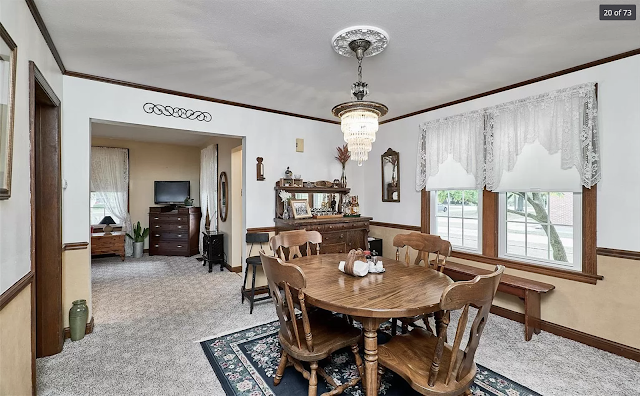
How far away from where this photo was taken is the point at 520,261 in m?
3.19

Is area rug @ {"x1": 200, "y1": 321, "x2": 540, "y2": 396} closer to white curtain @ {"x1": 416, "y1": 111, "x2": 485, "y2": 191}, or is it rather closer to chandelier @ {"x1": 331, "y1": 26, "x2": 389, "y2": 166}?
chandelier @ {"x1": 331, "y1": 26, "x2": 389, "y2": 166}

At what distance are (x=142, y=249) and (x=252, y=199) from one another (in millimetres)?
4047

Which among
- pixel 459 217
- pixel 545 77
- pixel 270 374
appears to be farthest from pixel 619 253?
pixel 270 374

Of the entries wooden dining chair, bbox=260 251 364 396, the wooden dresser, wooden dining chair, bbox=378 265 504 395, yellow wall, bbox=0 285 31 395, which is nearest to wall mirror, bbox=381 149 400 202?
wooden dining chair, bbox=260 251 364 396

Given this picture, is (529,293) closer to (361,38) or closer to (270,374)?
(270,374)

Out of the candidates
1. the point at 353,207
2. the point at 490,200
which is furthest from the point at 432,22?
the point at 353,207

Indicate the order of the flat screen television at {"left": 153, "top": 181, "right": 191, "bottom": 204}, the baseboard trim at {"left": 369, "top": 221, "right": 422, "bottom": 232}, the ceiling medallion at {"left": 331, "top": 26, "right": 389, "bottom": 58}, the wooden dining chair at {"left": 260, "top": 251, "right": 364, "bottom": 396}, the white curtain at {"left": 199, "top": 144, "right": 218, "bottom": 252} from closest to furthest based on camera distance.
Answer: the wooden dining chair at {"left": 260, "top": 251, "right": 364, "bottom": 396}
the ceiling medallion at {"left": 331, "top": 26, "right": 389, "bottom": 58}
the baseboard trim at {"left": 369, "top": 221, "right": 422, "bottom": 232}
the white curtain at {"left": 199, "top": 144, "right": 218, "bottom": 252}
the flat screen television at {"left": 153, "top": 181, "right": 191, "bottom": 204}

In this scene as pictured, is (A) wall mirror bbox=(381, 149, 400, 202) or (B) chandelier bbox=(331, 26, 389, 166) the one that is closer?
(B) chandelier bbox=(331, 26, 389, 166)

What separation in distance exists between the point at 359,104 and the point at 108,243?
243 inches

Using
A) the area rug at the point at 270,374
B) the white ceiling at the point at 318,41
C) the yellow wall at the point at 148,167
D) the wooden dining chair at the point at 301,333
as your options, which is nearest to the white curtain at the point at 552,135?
the white ceiling at the point at 318,41

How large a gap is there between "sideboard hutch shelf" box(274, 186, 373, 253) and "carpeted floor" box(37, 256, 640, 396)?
3.56ft

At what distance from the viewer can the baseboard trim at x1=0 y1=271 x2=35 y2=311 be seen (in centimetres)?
137

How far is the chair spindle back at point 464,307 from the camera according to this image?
1.32m

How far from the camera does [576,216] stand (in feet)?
9.37
